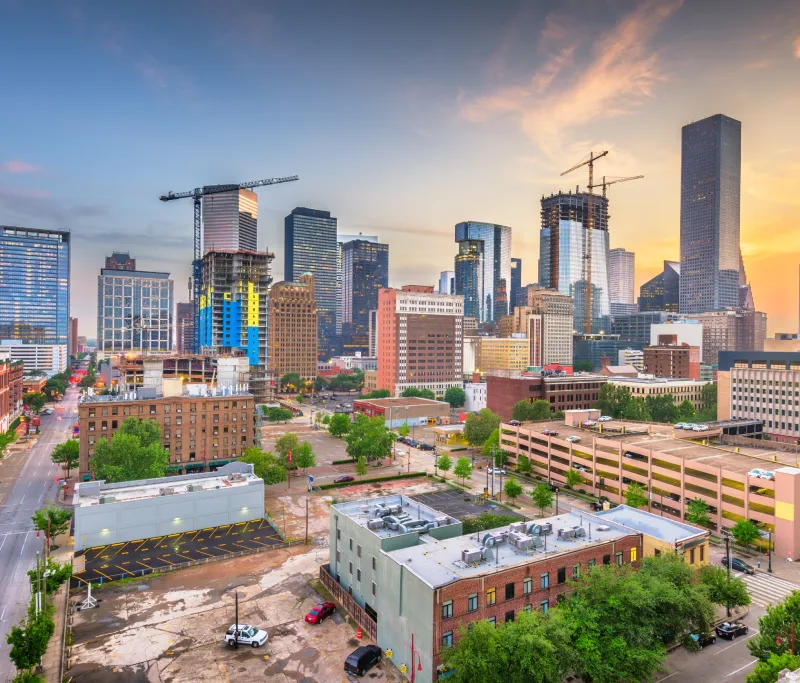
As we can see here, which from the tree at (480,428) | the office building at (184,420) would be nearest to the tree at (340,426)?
the tree at (480,428)

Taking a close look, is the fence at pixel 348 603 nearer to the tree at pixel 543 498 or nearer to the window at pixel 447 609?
the window at pixel 447 609

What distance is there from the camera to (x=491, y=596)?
3878 cm

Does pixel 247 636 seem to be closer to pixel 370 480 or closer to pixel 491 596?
pixel 491 596

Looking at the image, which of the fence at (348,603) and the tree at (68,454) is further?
the tree at (68,454)

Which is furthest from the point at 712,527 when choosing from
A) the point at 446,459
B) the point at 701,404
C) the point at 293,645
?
the point at 701,404

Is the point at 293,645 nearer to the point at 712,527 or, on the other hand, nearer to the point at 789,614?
the point at 789,614

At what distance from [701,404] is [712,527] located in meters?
119

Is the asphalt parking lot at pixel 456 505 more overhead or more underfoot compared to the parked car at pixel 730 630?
more underfoot

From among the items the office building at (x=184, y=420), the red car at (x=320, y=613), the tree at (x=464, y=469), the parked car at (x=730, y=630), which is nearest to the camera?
the parked car at (x=730, y=630)

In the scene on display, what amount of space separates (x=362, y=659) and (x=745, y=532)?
4821 cm

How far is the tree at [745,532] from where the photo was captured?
2368 inches

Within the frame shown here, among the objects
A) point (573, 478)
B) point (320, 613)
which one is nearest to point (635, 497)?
point (573, 478)

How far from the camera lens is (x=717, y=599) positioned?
43000mm

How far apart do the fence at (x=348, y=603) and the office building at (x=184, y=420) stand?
51.4 m
